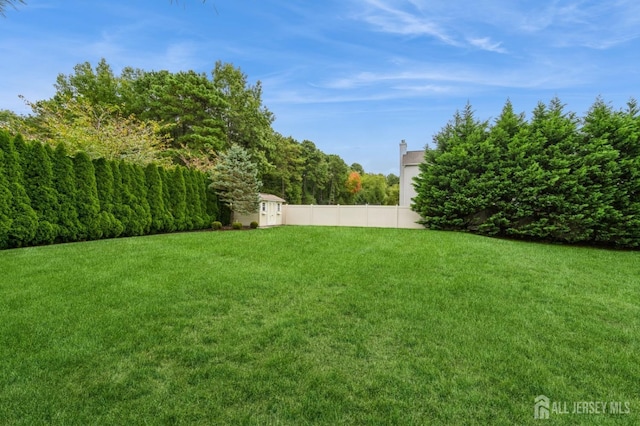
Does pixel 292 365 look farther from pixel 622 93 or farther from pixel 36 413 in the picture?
pixel 622 93

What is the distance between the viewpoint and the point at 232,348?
9.34 ft

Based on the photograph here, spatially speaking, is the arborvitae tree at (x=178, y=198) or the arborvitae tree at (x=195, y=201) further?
the arborvitae tree at (x=195, y=201)

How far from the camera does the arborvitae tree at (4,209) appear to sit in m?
6.66

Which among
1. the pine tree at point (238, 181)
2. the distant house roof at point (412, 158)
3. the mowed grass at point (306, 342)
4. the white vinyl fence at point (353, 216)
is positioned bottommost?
the mowed grass at point (306, 342)

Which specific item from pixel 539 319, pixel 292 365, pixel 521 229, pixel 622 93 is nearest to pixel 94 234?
pixel 292 365

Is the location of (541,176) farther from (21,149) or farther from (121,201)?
(21,149)

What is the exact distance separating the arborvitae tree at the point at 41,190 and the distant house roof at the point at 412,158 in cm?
1759

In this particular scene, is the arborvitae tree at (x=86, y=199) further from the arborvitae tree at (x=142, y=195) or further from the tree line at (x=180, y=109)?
the tree line at (x=180, y=109)

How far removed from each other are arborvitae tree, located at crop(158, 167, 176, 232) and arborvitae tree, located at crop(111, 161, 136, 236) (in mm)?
1387

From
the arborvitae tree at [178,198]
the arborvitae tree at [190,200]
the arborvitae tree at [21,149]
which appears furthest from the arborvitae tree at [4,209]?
the arborvitae tree at [190,200]

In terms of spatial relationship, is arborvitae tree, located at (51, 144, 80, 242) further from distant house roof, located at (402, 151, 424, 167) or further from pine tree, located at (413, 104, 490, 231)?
distant house roof, located at (402, 151, 424, 167)

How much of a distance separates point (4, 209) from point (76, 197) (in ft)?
5.20

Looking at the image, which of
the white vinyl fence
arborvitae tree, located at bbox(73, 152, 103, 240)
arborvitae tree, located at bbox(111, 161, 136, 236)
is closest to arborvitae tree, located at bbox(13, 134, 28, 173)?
arborvitae tree, located at bbox(73, 152, 103, 240)

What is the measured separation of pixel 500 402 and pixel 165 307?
362 centimetres
